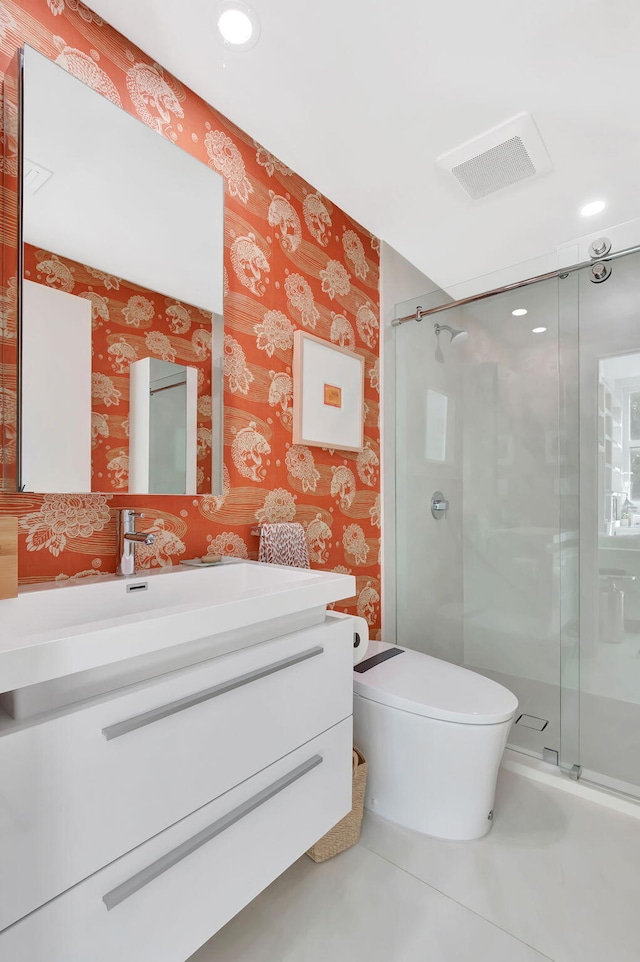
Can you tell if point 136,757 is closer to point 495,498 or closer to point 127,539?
point 127,539

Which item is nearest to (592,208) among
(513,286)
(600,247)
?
(600,247)

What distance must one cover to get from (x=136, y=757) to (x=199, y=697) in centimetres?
14

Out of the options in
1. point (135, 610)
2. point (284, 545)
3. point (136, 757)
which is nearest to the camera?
point (136, 757)

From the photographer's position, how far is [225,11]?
1.24 meters

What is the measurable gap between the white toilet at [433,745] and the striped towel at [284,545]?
0.46 m

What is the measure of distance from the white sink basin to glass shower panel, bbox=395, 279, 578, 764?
1164mm

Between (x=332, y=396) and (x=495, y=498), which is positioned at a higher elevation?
(x=332, y=396)

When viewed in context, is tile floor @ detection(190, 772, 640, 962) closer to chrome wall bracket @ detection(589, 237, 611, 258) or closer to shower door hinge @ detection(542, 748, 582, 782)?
shower door hinge @ detection(542, 748, 582, 782)

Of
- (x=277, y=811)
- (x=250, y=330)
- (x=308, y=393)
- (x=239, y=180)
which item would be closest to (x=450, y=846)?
(x=277, y=811)

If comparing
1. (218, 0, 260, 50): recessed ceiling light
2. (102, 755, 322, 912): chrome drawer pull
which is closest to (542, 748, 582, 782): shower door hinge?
(102, 755, 322, 912): chrome drawer pull

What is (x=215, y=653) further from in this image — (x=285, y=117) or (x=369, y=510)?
(x=285, y=117)

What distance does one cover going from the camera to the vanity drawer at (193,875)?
0.72 meters

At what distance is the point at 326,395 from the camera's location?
1935 millimetres

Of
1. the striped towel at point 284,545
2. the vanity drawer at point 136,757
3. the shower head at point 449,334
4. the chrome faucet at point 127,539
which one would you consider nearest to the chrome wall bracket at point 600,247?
the shower head at point 449,334
